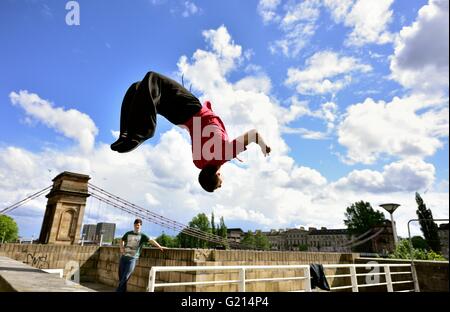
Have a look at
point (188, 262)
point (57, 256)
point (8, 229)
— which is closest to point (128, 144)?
point (188, 262)

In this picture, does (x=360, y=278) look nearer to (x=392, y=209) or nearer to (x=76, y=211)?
(x=392, y=209)

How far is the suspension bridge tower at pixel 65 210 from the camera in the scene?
9210mm

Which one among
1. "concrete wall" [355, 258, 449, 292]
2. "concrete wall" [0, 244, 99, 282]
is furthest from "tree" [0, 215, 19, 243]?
"concrete wall" [355, 258, 449, 292]

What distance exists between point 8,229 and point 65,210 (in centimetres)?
4796

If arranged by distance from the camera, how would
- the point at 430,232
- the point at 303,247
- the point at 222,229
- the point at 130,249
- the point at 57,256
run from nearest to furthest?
the point at 130,249 < the point at 57,256 < the point at 430,232 < the point at 222,229 < the point at 303,247

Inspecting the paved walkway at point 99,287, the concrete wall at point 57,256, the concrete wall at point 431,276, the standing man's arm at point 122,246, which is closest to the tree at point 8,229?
the concrete wall at point 57,256

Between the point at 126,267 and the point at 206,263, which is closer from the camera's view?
the point at 126,267

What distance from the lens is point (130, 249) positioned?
492cm

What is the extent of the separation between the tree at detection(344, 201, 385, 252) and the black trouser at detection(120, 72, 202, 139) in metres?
62.5

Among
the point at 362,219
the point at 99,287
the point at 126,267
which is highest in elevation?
the point at 362,219

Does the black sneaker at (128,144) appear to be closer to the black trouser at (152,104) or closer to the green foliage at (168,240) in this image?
the black trouser at (152,104)

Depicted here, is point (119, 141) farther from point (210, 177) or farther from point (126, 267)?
point (126, 267)
